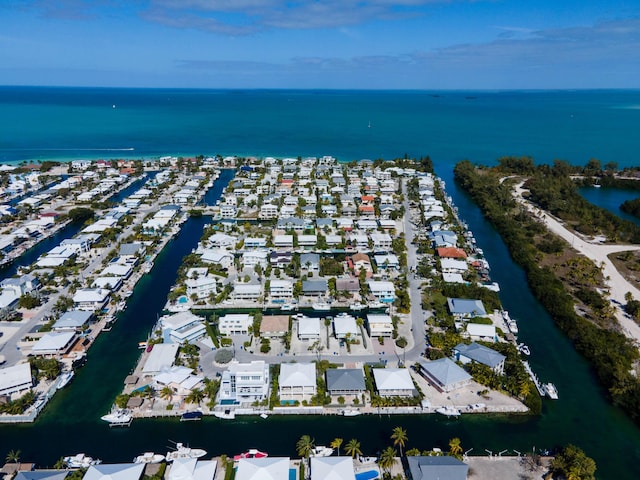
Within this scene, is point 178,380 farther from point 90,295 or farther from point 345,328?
Result: point 90,295

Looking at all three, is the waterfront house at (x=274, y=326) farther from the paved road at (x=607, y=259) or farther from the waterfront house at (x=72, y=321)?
the paved road at (x=607, y=259)

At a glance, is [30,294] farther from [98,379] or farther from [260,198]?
[260,198]

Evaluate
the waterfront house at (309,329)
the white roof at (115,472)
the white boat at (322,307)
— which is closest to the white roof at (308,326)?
the waterfront house at (309,329)

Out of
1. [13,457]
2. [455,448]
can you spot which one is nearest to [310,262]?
[455,448]

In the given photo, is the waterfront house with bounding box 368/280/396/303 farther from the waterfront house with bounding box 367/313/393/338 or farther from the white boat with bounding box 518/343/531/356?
the white boat with bounding box 518/343/531/356

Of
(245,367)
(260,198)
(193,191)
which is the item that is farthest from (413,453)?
(193,191)

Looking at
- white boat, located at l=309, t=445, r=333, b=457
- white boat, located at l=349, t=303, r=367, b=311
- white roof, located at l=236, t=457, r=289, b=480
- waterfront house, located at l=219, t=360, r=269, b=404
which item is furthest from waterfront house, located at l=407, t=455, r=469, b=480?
white boat, located at l=349, t=303, r=367, b=311
